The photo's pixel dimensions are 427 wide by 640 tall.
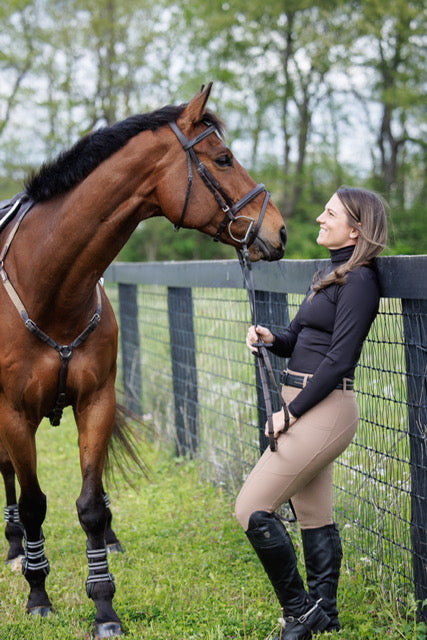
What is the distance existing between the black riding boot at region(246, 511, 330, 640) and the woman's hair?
0.91m

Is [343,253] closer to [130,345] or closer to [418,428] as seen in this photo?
[418,428]

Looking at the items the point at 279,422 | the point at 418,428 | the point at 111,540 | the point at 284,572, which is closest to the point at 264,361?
the point at 279,422

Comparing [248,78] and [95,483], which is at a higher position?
[248,78]

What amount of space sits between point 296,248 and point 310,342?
22.2 metres

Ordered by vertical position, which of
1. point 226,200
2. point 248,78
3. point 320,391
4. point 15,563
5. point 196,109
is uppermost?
point 248,78

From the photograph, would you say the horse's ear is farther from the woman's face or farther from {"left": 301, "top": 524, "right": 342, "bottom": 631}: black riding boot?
{"left": 301, "top": 524, "right": 342, "bottom": 631}: black riding boot

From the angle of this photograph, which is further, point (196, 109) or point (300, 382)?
point (196, 109)

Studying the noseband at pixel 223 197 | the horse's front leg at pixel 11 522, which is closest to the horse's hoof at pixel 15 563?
the horse's front leg at pixel 11 522

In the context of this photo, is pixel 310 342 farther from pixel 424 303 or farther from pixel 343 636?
pixel 343 636

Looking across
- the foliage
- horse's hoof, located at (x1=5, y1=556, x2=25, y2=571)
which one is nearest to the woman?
horse's hoof, located at (x1=5, y1=556, x2=25, y2=571)

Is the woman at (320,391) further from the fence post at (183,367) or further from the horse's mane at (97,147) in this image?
the fence post at (183,367)

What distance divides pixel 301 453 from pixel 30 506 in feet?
5.08

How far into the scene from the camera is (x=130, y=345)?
7.45m

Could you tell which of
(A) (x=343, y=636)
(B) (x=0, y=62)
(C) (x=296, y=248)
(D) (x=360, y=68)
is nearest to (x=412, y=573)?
(A) (x=343, y=636)
